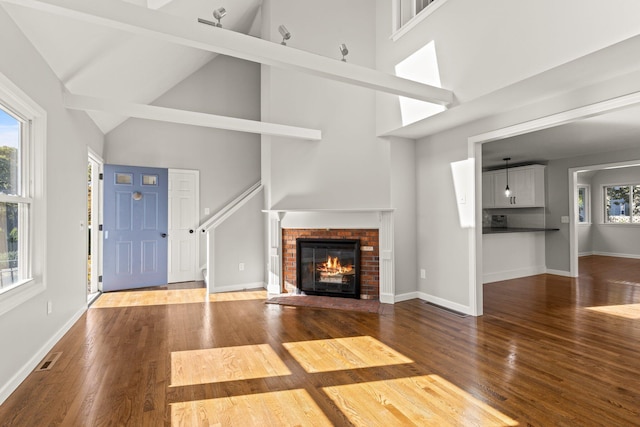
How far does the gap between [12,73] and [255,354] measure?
9.30ft

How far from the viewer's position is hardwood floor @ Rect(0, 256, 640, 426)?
211 cm

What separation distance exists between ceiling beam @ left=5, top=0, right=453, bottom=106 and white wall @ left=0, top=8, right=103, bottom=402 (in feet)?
2.39

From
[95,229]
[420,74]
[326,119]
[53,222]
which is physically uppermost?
[420,74]

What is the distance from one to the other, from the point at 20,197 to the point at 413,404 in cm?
329

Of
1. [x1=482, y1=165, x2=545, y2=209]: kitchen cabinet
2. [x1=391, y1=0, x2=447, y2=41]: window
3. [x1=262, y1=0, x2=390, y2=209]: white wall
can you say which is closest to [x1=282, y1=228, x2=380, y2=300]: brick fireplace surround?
[x1=262, y1=0, x2=390, y2=209]: white wall

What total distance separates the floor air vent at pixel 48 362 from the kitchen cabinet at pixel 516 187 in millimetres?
7890

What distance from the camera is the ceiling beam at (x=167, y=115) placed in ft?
11.7

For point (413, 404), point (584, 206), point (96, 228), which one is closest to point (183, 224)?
point (96, 228)

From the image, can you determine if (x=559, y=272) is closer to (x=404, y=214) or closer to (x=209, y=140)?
(x=404, y=214)

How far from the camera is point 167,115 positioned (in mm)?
3857

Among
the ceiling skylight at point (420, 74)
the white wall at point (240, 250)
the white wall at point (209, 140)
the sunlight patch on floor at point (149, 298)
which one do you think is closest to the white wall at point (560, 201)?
the ceiling skylight at point (420, 74)

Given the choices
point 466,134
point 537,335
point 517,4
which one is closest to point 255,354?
point 537,335

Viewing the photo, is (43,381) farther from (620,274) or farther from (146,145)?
(620,274)

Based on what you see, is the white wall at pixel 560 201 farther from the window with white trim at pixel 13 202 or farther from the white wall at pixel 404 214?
the window with white trim at pixel 13 202
